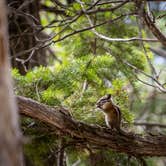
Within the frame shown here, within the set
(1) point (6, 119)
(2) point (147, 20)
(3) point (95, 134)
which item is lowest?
(3) point (95, 134)

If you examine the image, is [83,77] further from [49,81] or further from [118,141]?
[118,141]

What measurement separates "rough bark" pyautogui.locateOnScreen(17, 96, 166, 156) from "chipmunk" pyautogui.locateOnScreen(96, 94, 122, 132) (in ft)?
0.15

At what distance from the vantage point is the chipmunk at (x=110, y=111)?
2236mm

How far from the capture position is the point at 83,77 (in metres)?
2.54

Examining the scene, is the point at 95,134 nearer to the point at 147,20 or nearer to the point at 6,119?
the point at 147,20

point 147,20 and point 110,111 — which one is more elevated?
point 147,20

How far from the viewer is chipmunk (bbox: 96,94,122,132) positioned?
224 cm

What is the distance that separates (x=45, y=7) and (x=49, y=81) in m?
1.48

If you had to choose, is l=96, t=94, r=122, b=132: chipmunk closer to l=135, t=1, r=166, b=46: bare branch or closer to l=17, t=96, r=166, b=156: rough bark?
l=17, t=96, r=166, b=156: rough bark

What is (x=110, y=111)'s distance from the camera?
226 cm

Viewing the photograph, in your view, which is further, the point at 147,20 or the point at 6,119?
the point at 147,20

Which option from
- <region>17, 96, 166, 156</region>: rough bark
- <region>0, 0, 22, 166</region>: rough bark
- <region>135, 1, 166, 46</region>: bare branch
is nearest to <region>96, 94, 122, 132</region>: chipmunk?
<region>17, 96, 166, 156</region>: rough bark

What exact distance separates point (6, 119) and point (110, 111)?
1.35m

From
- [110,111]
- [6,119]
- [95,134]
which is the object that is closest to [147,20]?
[110,111]
